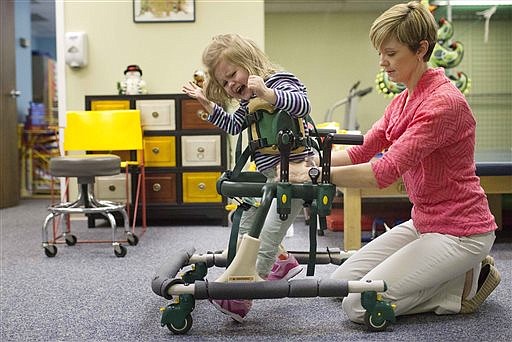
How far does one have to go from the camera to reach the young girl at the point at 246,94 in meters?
1.69

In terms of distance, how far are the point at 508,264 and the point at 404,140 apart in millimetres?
1318

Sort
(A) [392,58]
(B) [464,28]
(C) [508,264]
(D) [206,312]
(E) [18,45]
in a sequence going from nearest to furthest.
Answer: (A) [392,58] < (D) [206,312] < (C) [508,264] < (B) [464,28] < (E) [18,45]

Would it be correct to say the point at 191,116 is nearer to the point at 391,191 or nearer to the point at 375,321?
the point at 391,191

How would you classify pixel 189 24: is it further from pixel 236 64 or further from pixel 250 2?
pixel 236 64

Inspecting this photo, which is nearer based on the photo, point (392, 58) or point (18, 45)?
point (392, 58)

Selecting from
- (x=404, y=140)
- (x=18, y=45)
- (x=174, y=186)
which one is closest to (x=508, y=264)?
(x=404, y=140)

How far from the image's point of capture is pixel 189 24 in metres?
4.36

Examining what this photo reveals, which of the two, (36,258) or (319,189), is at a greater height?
(319,189)

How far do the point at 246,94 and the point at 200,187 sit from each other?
88.6 inches

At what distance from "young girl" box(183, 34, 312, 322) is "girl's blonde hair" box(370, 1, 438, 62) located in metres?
0.29

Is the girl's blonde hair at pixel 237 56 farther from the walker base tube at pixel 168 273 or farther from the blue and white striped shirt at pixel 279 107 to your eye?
the walker base tube at pixel 168 273

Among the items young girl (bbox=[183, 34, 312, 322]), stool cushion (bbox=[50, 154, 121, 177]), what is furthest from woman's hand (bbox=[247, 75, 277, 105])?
stool cushion (bbox=[50, 154, 121, 177])

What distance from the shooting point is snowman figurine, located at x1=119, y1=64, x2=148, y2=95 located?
4102mm

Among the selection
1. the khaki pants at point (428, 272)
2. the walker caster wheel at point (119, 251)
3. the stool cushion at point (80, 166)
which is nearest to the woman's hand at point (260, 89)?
the khaki pants at point (428, 272)
